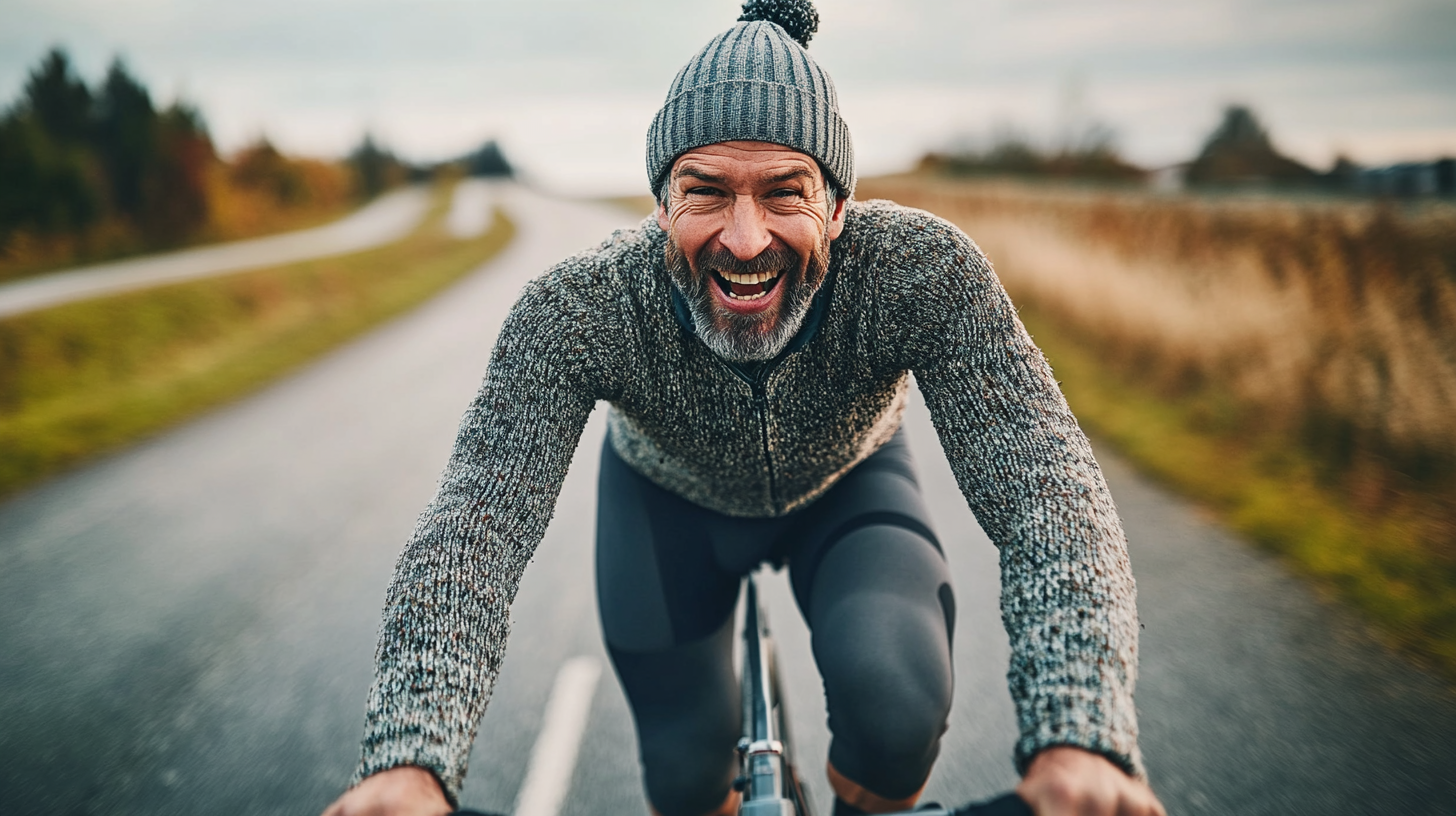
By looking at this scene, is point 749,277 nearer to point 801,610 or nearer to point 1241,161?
point 801,610

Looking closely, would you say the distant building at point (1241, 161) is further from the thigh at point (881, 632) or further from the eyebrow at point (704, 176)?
the eyebrow at point (704, 176)

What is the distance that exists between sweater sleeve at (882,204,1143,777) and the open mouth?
10.9 inches

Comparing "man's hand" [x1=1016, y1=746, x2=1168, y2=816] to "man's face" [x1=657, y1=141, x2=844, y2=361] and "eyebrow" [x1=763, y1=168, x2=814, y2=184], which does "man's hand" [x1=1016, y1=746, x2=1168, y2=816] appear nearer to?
"man's face" [x1=657, y1=141, x2=844, y2=361]

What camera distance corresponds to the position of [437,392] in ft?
26.5

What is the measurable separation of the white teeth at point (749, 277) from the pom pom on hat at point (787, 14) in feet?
2.53

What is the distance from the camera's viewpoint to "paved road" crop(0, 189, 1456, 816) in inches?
105

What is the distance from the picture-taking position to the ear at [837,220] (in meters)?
1.82

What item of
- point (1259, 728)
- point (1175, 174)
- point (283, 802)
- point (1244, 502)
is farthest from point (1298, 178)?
point (283, 802)

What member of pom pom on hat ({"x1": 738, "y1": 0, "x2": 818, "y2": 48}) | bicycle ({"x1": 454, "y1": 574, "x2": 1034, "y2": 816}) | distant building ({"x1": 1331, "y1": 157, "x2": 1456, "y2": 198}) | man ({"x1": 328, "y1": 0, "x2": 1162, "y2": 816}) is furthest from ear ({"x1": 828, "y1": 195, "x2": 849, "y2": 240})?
distant building ({"x1": 1331, "y1": 157, "x2": 1456, "y2": 198})

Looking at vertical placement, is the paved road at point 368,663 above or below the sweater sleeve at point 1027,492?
below

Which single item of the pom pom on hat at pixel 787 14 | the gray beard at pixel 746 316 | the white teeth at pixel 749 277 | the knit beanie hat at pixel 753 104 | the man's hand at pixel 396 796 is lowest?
the man's hand at pixel 396 796

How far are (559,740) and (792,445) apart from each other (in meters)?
1.74

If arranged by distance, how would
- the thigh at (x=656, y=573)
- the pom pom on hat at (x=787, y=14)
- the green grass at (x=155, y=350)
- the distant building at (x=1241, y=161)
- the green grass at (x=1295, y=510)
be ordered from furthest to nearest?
the distant building at (x=1241, y=161) < the green grass at (x=155, y=350) < the green grass at (x=1295, y=510) < the thigh at (x=656, y=573) < the pom pom on hat at (x=787, y=14)

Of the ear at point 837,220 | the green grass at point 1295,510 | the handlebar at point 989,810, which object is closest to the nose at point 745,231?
the ear at point 837,220
